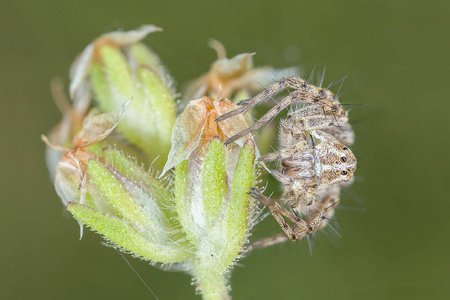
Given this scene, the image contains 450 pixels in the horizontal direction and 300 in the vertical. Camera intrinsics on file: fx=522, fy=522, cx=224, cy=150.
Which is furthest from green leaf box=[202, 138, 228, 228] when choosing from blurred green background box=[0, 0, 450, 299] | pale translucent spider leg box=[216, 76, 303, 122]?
blurred green background box=[0, 0, 450, 299]

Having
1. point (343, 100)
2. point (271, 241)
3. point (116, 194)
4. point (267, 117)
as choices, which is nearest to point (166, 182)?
point (116, 194)

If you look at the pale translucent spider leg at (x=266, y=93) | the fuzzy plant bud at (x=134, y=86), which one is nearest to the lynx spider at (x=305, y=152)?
the pale translucent spider leg at (x=266, y=93)

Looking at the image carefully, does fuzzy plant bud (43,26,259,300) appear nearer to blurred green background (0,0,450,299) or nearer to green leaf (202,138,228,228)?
green leaf (202,138,228,228)

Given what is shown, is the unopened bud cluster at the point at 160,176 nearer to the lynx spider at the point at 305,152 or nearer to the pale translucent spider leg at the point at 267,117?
the pale translucent spider leg at the point at 267,117

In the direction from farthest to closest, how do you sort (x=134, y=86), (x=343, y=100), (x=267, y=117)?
(x=343, y=100)
(x=134, y=86)
(x=267, y=117)

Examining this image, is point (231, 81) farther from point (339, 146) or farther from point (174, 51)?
point (174, 51)

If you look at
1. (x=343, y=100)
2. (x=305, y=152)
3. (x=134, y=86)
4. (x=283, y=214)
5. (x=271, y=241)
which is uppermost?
(x=134, y=86)

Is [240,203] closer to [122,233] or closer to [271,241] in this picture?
[122,233]
